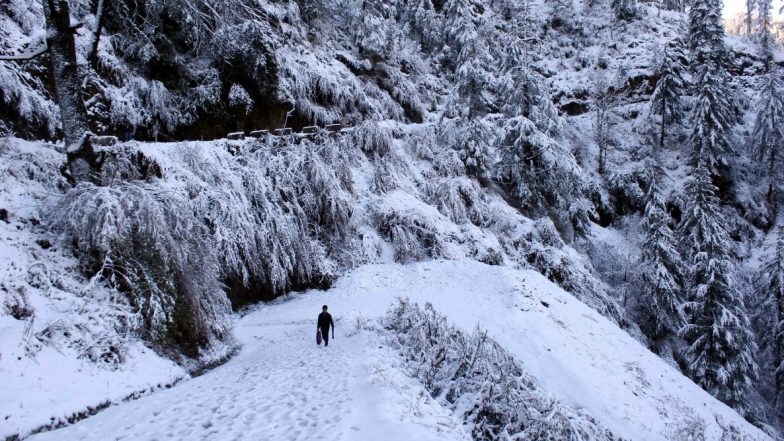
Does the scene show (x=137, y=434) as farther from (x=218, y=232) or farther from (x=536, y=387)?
(x=218, y=232)

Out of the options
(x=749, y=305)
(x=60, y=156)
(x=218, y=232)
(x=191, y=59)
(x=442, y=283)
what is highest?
(x=191, y=59)

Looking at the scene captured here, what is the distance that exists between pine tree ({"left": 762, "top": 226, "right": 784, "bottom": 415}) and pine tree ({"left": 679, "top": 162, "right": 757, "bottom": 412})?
289 cm

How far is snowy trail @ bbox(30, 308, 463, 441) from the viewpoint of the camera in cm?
530

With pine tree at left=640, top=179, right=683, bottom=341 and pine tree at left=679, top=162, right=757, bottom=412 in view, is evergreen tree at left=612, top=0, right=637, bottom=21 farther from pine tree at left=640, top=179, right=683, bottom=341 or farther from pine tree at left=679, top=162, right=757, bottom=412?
pine tree at left=679, top=162, right=757, bottom=412

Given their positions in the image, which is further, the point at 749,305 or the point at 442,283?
the point at 749,305

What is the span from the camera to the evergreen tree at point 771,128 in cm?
3859

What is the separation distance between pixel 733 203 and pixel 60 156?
49.9 metres

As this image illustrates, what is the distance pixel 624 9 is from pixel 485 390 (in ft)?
202

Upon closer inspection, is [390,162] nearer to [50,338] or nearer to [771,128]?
[50,338]

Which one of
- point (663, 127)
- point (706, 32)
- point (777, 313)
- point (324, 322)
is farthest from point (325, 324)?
point (706, 32)

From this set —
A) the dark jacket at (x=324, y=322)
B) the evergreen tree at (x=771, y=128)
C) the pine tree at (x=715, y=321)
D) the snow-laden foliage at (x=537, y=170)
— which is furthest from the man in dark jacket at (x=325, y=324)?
the evergreen tree at (x=771, y=128)

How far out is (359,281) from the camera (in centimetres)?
1648

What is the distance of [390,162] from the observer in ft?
74.6

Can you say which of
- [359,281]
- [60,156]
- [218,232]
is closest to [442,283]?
[359,281]
